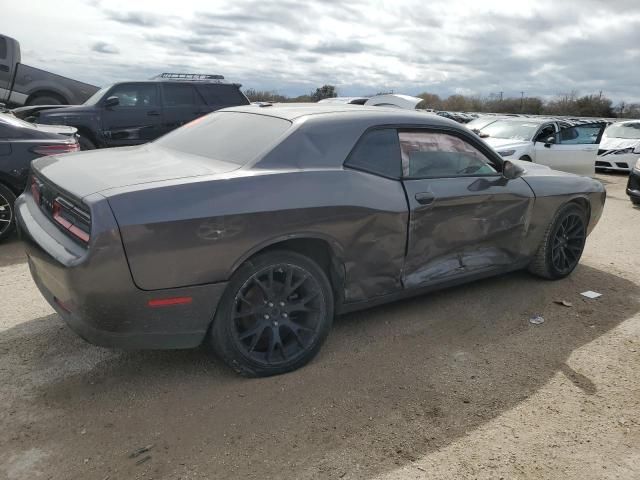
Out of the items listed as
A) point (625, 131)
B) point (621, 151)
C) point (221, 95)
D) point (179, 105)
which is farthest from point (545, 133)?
point (179, 105)

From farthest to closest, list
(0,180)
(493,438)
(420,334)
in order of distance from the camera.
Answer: (0,180) < (420,334) < (493,438)

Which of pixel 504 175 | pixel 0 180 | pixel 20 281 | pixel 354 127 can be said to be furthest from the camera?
pixel 0 180

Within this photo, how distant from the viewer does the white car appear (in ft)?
46.1

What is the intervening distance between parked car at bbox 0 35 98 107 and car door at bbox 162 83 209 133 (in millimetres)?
4824

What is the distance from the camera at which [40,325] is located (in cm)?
375

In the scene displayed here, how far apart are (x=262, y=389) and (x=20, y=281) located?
9.22ft

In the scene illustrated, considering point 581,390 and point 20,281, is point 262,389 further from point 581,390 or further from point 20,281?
point 20,281

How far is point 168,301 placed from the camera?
8.96 ft

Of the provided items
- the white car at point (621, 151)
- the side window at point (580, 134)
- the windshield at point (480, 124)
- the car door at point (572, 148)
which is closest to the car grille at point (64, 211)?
the car door at point (572, 148)

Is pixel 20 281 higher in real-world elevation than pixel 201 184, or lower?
lower

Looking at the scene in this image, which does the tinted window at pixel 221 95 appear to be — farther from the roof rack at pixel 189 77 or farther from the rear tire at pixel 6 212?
the rear tire at pixel 6 212

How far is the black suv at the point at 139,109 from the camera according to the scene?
9625mm

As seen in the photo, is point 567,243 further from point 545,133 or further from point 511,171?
point 545,133

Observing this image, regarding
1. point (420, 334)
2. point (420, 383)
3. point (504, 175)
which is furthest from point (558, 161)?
point (420, 383)
